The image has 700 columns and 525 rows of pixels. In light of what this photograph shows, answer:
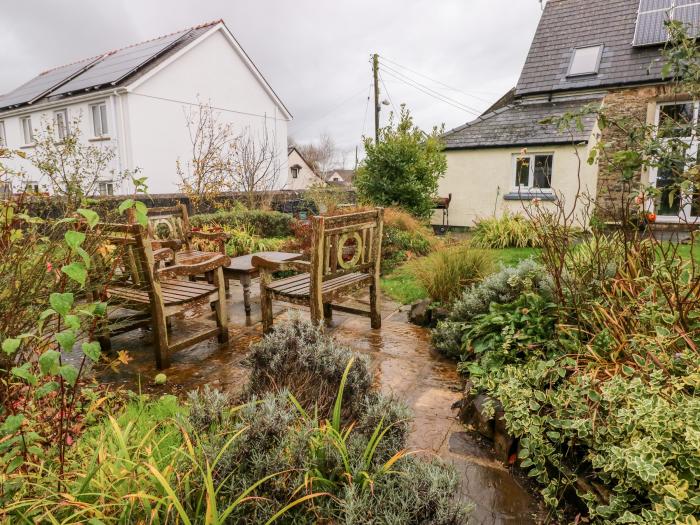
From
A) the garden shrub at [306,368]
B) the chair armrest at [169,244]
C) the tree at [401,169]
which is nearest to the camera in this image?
the garden shrub at [306,368]

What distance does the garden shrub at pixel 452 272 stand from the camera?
4406 mm

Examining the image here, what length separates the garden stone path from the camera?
6.37 ft

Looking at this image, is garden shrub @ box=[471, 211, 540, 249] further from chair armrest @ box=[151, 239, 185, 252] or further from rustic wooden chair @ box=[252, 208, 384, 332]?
chair armrest @ box=[151, 239, 185, 252]

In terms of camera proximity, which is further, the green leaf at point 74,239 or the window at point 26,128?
the window at point 26,128

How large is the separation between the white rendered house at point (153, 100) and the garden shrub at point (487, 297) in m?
14.6

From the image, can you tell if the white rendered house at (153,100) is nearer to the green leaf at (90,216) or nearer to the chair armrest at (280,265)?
the chair armrest at (280,265)

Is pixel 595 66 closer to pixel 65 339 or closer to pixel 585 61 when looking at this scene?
pixel 585 61

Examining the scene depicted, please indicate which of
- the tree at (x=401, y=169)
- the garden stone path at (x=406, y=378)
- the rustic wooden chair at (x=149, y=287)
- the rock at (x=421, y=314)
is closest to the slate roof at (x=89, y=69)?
the tree at (x=401, y=169)

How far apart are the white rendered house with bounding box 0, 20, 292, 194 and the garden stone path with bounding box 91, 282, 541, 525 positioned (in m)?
13.3

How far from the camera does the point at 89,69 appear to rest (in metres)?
19.7

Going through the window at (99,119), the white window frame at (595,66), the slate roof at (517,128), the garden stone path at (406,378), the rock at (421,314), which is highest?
the white window frame at (595,66)

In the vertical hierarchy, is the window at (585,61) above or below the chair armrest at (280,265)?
above

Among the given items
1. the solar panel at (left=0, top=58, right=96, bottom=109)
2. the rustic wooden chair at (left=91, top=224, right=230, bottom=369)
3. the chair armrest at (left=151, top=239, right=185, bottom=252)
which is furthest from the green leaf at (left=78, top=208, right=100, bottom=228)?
the solar panel at (left=0, top=58, right=96, bottom=109)

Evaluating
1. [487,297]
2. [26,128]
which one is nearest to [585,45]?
[487,297]
